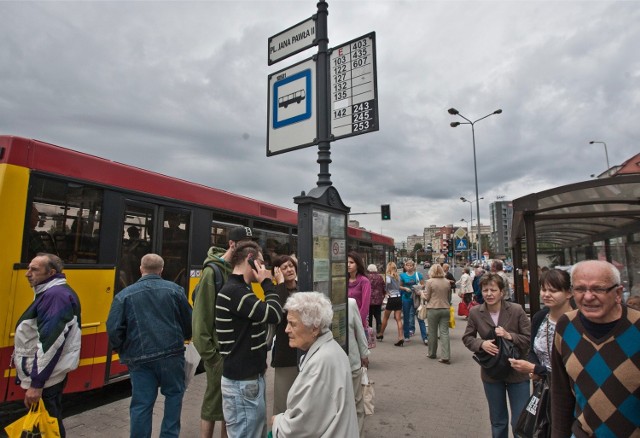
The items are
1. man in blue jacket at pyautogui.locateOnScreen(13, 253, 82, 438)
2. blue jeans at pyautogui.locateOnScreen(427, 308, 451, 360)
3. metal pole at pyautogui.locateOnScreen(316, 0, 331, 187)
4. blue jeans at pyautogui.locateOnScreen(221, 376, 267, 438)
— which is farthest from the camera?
blue jeans at pyautogui.locateOnScreen(427, 308, 451, 360)

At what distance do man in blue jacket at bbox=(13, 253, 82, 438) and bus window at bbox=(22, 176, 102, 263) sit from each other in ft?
4.26

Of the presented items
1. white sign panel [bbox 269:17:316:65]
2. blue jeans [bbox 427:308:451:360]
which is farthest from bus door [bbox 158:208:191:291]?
blue jeans [bbox 427:308:451:360]

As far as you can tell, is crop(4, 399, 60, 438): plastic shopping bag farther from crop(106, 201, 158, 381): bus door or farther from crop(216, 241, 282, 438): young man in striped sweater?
crop(106, 201, 158, 381): bus door

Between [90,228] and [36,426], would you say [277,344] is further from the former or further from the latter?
[90,228]

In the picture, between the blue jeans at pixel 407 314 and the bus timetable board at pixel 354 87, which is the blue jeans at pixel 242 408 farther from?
the blue jeans at pixel 407 314

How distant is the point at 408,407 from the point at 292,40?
4616 millimetres

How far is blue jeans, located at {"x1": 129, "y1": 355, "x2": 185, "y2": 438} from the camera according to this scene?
337 cm

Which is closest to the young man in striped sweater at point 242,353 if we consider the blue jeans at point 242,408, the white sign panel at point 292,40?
the blue jeans at point 242,408

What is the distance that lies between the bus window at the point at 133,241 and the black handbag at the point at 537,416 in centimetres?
487

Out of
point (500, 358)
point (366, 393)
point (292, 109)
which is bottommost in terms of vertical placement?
point (366, 393)

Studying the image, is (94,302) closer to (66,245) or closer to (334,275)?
(66,245)

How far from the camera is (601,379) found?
2037mm

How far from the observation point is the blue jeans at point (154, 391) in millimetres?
3369

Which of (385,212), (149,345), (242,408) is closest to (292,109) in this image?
(149,345)
